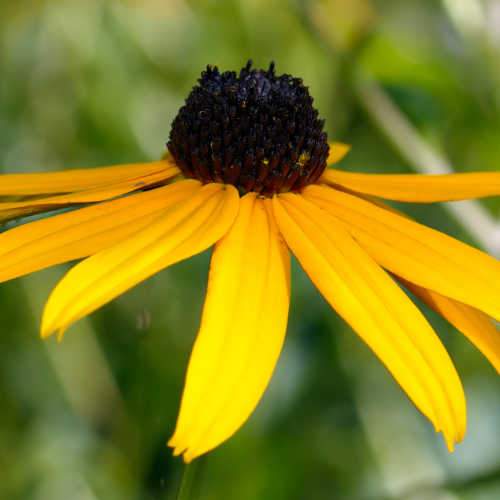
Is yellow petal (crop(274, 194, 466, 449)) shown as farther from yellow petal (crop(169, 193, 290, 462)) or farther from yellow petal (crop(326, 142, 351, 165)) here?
yellow petal (crop(326, 142, 351, 165))

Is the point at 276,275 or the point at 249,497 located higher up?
the point at 276,275

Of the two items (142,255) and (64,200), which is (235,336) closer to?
(142,255)

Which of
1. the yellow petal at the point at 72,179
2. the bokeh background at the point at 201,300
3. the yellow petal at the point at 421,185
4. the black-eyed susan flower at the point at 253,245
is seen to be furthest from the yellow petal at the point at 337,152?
the bokeh background at the point at 201,300

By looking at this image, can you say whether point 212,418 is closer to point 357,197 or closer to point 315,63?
point 357,197

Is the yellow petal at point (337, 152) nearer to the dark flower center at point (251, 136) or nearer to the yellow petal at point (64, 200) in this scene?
the dark flower center at point (251, 136)

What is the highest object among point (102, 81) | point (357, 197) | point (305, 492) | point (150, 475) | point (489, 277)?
point (102, 81)

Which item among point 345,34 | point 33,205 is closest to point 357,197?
point 33,205

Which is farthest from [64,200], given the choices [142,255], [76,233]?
[142,255]

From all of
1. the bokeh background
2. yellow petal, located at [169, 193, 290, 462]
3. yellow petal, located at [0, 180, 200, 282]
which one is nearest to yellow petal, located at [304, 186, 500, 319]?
yellow petal, located at [169, 193, 290, 462]
